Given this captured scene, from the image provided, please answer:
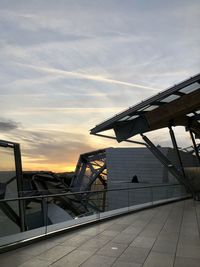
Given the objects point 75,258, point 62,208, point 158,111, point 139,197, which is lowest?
point 75,258

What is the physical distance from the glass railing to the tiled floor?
400mm

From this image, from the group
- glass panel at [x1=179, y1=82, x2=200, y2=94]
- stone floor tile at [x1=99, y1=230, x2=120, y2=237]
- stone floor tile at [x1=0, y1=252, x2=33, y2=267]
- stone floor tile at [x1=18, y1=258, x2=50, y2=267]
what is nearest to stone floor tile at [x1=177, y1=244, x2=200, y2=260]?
stone floor tile at [x1=99, y1=230, x2=120, y2=237]

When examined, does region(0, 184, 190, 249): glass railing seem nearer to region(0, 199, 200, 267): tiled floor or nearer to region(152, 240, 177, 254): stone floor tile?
region(0, 199, 200, 267): tiled floor

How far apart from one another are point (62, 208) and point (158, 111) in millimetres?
7710

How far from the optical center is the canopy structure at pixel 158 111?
14.7 metres

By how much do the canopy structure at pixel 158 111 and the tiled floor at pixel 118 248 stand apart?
6855 mm

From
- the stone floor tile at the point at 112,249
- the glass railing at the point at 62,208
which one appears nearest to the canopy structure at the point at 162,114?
the glass railing at the point at 62,208

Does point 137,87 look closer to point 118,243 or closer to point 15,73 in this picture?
point 15,73

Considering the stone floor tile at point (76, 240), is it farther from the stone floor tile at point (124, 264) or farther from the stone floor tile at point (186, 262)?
the stone floor tile at point (186, 262)

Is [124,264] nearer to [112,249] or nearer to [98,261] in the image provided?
[98,261]

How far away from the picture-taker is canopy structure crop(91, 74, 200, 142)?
1466 cm

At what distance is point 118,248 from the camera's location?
21.0 ft

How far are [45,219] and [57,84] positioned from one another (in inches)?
283

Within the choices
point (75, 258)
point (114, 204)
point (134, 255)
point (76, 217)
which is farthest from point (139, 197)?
point (75, 258)
